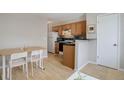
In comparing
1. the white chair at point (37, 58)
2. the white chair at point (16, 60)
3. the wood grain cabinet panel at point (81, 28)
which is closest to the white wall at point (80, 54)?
the wood grain cabinet panel at point (81, 28)

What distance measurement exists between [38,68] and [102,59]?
1.73m

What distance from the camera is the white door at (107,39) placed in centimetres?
257

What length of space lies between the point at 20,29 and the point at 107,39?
241 centimetres

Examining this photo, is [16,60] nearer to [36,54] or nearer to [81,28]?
[36,54]

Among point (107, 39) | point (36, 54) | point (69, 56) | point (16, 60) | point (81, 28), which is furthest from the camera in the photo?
point (81, 28)

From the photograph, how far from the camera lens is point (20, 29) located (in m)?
2.90

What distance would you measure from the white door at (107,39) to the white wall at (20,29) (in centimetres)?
172

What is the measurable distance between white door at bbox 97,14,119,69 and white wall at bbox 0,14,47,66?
67.8 inches

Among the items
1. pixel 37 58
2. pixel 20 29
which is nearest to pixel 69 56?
pixel 37 58

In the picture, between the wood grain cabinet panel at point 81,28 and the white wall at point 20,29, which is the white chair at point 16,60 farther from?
the wood grain cabinet panel at point 81,28

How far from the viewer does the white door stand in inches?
101

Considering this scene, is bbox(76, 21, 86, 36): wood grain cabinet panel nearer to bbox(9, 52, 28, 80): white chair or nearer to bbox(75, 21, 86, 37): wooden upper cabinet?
bbox(75, 21, 86, 37): wooden upper cabinet

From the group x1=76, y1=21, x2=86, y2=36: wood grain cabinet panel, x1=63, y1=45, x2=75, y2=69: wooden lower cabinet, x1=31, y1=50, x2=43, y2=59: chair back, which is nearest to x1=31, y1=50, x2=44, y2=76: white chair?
x1=31, y1=50, x2=43, y2=59: chair back

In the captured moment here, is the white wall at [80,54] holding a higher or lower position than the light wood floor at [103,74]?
higher
